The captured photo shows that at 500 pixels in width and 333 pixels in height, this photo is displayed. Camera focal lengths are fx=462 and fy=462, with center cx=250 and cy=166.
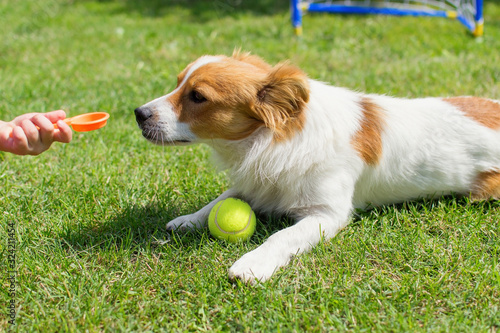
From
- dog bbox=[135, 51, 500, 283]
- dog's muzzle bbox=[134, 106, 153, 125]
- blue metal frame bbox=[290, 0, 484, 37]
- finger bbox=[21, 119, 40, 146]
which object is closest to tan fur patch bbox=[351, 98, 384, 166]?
dog bbox=[135, 51, 500, 283]

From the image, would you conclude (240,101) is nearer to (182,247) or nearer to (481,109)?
(182,247)

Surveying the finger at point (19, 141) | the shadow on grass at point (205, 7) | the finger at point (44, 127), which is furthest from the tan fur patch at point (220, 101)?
the shadow on grass at point (205, 7)

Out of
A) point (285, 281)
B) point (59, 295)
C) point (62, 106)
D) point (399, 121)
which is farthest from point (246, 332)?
point (62, 106)

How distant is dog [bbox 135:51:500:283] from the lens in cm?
269

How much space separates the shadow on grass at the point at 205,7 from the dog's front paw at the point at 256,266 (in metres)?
6.95

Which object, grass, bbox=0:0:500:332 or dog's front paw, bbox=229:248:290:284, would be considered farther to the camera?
dog's front paw, bbox=229:248:290:284

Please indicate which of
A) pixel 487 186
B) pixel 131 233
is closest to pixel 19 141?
pixel 131 233

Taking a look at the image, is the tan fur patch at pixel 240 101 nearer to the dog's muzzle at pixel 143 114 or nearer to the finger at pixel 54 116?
the dog's muzzle at pixel 143 114

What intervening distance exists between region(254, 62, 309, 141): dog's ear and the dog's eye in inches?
12.4

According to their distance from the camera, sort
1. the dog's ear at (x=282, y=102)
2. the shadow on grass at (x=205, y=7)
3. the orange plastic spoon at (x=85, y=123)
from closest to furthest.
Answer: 1. the orange plastic spoon at (x=85, y=123)
2. the dog's ear at (x=282, y=102)
3. the shadow on grass at (x=205, y=7)

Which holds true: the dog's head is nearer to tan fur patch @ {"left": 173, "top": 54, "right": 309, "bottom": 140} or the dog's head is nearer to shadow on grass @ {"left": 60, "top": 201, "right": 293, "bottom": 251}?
tan fur patch @ {"left": 173, "top": 54, "right": 309, "bottom": 140}

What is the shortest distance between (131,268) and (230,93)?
1.13 metres

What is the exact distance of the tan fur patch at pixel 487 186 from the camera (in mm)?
3076

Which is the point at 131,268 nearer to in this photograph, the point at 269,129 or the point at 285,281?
the point at 285,281
